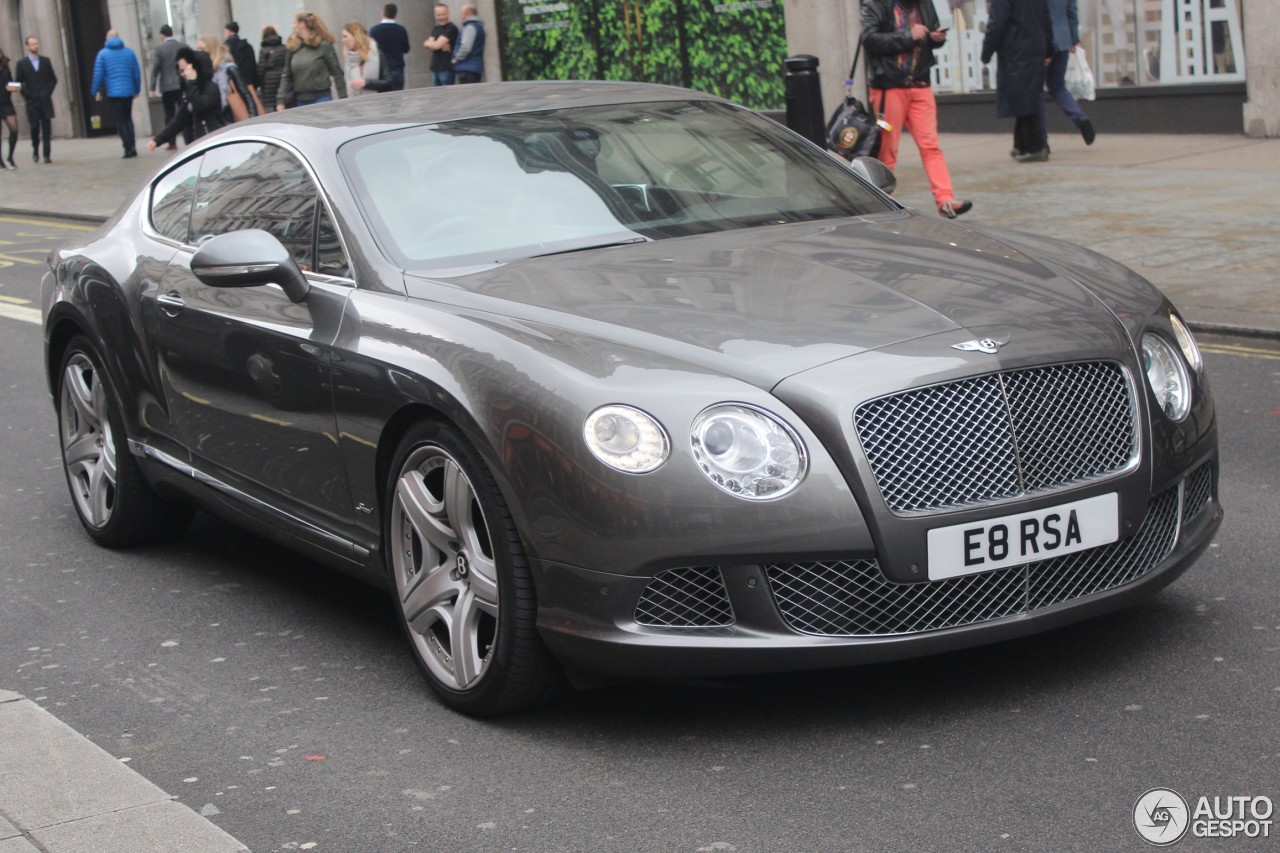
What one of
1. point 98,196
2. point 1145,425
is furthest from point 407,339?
point 98,196

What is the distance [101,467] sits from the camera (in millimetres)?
6410

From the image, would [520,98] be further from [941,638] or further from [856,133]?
[856,133]

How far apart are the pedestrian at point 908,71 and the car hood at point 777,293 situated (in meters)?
8.16

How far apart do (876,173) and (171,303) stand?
2332 mm

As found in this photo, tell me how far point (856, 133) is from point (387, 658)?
806 cm

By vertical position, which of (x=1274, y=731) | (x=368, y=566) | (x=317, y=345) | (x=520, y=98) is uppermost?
(x=520, y=98)

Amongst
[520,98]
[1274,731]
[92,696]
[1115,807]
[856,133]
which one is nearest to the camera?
[1115,807]

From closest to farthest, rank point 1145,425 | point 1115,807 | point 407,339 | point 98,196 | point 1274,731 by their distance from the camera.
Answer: point 1115,807, point 1274,731, point 1145,425, point 407,339, point 98,196

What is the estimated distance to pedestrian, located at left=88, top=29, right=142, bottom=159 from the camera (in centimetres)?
2869

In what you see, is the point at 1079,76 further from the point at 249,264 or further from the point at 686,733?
the point at 686,733

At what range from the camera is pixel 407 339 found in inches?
178

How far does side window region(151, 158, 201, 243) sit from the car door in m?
0.08

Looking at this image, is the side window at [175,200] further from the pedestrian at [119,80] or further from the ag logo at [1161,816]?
the pedestrian at [119,80]

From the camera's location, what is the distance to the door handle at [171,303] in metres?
5.64
